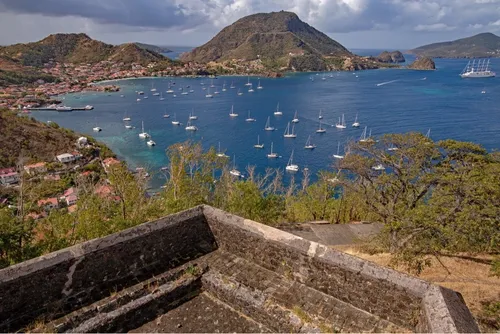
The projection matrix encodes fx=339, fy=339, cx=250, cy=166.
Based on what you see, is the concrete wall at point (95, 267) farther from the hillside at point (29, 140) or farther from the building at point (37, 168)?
the hillside at point (29, 140)

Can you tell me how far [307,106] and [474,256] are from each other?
9269 cm

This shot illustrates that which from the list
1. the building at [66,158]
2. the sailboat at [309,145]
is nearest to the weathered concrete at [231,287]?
the sailboat at [309,145]

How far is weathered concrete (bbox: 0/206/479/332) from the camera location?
4805mm

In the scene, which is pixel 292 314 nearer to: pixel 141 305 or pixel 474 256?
pixel 141 305

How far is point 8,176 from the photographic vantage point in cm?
5475

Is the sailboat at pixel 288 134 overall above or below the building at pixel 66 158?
above

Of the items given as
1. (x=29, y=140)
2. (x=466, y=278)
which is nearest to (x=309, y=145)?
(x=466, y=278)

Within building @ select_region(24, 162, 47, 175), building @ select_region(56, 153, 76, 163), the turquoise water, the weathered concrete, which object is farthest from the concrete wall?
building @ select_region(56, 153, 76, 163)

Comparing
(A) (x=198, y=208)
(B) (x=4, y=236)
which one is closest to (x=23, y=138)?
(B) (x=4, y=236)

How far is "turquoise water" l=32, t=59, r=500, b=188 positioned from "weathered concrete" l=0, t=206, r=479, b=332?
48.2 m

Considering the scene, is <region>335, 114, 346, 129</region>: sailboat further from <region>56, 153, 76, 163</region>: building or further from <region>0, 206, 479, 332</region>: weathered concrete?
<region>0, 206, 479, 332</region>: weathered concrete

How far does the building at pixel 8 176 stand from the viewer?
53.5 m

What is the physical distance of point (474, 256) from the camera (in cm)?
1731

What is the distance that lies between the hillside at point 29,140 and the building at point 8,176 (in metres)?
4.68
